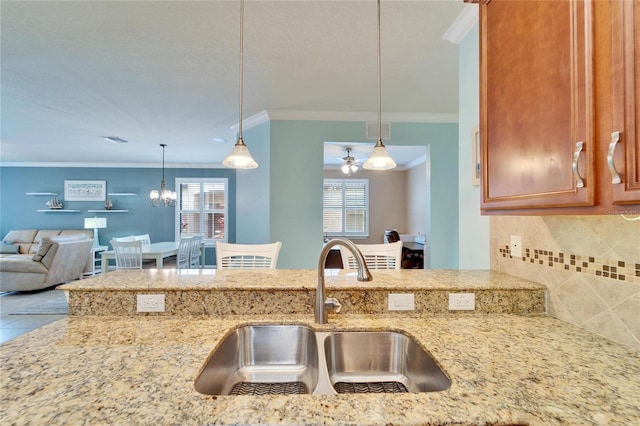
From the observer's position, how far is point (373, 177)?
24.5ft

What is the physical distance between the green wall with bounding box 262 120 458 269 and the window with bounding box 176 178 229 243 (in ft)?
12.7

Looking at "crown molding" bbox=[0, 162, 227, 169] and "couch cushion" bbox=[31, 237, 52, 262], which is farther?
"crown molding" bbox=[0, 162, 227, 169]

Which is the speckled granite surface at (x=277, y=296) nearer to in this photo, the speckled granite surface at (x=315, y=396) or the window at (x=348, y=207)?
the speckled granite surface at (x=315, y=396)

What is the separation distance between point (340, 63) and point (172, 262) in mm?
6239

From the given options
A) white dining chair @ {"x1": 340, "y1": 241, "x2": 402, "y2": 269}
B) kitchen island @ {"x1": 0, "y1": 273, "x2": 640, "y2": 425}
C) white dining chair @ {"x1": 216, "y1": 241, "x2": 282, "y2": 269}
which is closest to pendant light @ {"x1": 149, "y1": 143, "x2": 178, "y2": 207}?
white dining chair @ {"x1": 216, "y1": 241, "x2": 282, "y2": 269}

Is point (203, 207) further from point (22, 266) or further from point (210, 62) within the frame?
point (210, 62)

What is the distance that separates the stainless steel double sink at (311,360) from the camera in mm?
1009

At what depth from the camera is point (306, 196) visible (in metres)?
3.61

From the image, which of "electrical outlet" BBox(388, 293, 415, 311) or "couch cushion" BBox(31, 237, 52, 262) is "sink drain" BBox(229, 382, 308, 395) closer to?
"electrical outlet" BBox(388, 293, 415, 311)

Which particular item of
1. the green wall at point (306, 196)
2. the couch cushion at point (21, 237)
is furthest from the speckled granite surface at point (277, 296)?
the couch cushion at point (21, 237)

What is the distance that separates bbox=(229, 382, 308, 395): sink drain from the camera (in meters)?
1.00

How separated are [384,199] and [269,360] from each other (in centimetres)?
668

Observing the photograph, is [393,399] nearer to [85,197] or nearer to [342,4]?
[342,4]

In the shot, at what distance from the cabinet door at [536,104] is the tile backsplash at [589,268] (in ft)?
1.02
